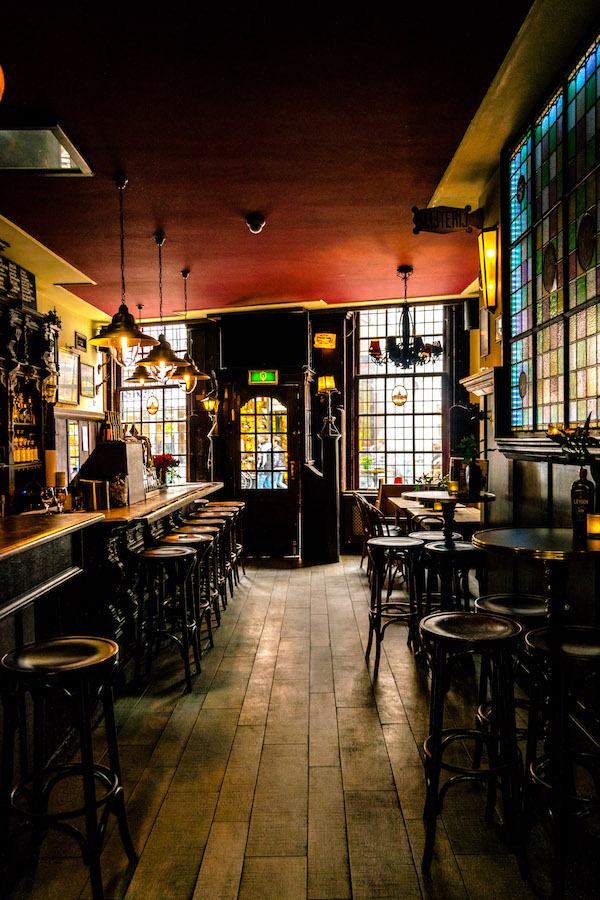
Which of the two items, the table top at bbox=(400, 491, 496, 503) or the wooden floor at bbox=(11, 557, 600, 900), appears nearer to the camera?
the wooden floor at bbox=(11, 557, 600, 900)

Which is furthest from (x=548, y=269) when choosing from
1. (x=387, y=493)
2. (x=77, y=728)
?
(x=387, y=493)

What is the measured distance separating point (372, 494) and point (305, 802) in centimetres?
631

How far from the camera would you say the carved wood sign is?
14.1 ft

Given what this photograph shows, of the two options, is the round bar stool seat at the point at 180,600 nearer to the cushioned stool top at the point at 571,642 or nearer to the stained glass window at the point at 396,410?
the cushioned stool top at the point at 571,642

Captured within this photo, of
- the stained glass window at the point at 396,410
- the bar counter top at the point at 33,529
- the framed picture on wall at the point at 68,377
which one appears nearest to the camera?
the bar counter top at the point at 33,529

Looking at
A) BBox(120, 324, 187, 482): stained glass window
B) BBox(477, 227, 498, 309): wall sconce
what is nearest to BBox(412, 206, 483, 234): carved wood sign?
BBox(477, 227, 498, 309): wall sconce

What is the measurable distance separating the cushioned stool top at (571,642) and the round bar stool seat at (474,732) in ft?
0.23

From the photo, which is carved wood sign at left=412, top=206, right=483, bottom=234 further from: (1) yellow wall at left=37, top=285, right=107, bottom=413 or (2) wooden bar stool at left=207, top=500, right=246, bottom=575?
(1) yellow wall at left=37, top=285, right=107, bottom=413

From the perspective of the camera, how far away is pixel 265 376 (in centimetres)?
816

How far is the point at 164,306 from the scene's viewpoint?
815cm

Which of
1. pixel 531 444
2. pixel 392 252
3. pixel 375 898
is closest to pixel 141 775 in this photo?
pixel 375 898

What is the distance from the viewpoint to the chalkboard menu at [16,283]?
233 inches

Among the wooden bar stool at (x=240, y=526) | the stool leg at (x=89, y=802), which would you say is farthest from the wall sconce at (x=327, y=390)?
the stool leg at (x=89, y=802)

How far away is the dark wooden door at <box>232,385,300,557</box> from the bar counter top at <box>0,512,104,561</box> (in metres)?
4.96
